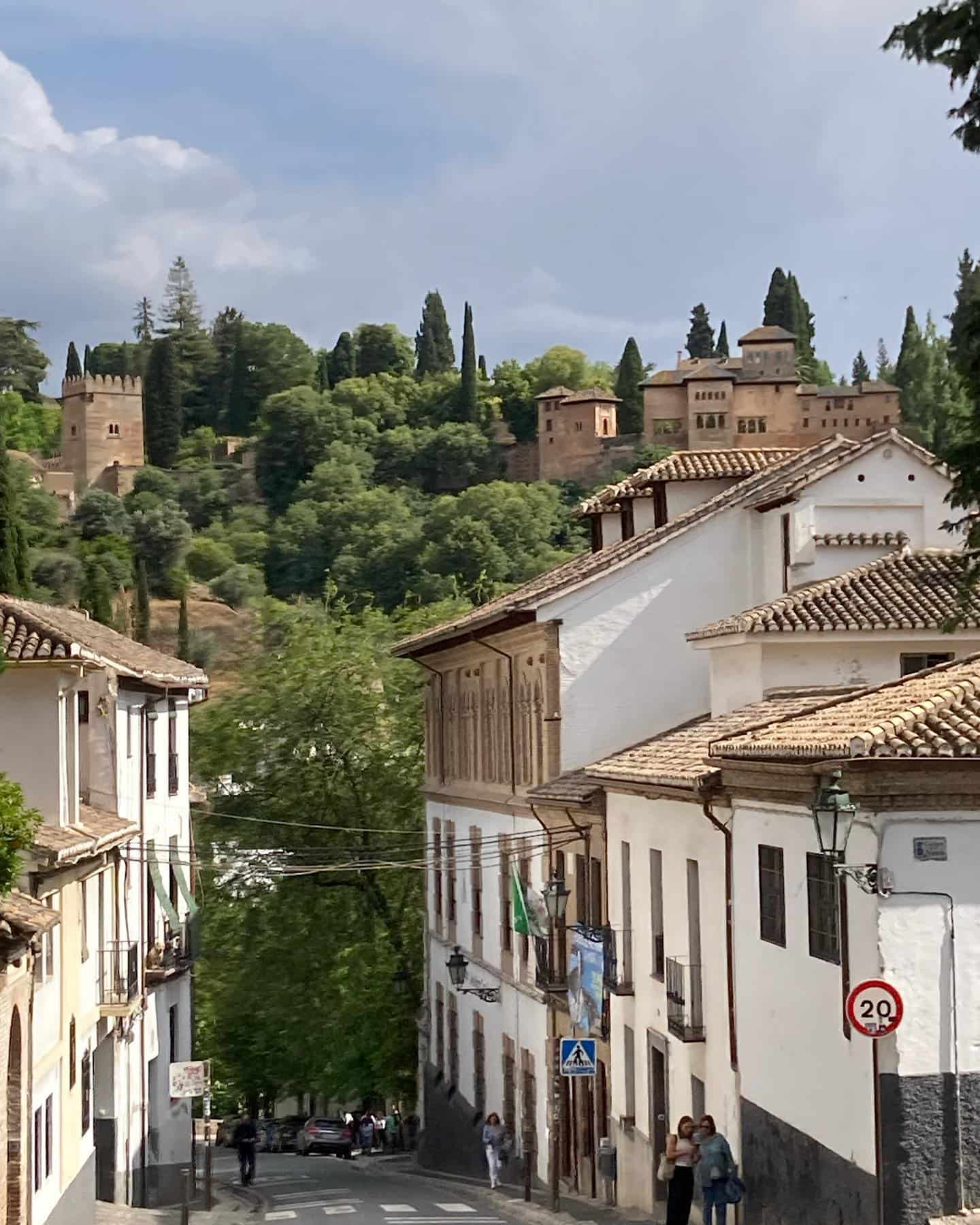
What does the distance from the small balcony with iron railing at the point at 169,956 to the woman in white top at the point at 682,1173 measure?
14631mm

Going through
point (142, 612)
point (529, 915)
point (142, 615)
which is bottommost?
point (529, 915)

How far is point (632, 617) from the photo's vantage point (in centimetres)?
3244

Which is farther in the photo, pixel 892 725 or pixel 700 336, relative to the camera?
pixel 700 336

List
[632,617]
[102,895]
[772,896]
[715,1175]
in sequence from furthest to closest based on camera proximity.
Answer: [632,617] → [102,895] → [715,1175] → [772,896]

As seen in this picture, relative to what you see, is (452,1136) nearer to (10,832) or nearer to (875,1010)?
(10,832)

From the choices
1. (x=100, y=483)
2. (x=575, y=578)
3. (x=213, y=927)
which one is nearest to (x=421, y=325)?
(x=100, y=483)

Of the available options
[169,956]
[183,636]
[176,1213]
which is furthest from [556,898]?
[183,636]

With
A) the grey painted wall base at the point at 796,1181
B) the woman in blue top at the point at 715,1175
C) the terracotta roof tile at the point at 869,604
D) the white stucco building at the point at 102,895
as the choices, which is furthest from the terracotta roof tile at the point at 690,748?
the white stucco building at the point at 102,895

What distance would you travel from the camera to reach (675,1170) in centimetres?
2145

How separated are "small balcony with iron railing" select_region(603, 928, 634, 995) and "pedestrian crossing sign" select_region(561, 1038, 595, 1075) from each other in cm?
95

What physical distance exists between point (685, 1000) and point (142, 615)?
11011 cm

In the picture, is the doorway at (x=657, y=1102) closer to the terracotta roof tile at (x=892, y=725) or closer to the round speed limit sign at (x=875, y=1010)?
the terracotta roof tile at (x=892, y=725)

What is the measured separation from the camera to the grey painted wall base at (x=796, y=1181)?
16.5m

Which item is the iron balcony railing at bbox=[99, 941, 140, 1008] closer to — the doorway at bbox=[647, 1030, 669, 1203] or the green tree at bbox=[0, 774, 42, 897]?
the doorway at bbox=[647, 1030, 669, 1203]
